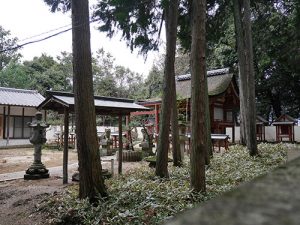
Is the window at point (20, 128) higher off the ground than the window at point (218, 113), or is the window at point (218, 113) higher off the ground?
the window at point (218, 113)

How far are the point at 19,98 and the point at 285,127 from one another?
19.8 m

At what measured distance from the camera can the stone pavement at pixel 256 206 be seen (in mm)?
449

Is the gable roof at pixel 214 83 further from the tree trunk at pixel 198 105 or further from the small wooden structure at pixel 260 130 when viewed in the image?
the tree trunk at pixel 198 105

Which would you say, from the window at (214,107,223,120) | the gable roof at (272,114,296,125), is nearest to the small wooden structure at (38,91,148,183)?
the window at (214,107,223,120)

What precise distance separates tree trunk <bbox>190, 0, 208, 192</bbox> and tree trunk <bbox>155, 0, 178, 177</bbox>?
1.89m

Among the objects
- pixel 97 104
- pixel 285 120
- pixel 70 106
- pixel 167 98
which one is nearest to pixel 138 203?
pixel 167 98

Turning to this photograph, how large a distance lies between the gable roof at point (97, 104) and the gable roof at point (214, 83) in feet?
32.6

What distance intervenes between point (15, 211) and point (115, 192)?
2133 millimetres

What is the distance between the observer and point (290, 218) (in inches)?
17.3

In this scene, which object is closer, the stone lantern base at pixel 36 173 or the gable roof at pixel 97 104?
the gable roof at pixel 97 104

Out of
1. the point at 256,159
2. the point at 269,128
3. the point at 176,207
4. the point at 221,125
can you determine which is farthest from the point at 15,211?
the point at 269,128

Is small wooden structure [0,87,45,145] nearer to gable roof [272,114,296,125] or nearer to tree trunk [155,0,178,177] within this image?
tree trunk [155,0,178,177]

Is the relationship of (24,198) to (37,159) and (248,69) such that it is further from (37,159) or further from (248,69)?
(248,69)

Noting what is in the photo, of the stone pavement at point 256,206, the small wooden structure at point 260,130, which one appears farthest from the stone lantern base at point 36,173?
the small wooden structure at point 260,130
